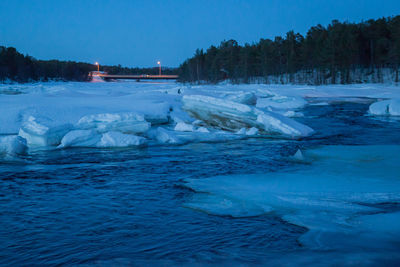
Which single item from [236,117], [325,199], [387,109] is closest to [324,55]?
[387,109]

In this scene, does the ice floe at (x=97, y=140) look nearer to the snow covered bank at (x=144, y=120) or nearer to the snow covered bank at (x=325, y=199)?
the snow covered bank at (x=144, y=120)

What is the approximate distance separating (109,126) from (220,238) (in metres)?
6.17

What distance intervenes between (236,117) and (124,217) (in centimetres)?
700

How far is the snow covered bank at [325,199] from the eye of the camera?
322 cm

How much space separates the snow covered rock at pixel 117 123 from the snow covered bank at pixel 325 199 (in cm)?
402

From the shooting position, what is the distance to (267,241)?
124 inches

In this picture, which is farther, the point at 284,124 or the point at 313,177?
the point at 284,124

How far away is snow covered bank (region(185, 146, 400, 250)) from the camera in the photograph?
3223 millimetres

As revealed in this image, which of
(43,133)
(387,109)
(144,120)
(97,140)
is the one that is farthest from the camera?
(387,109)

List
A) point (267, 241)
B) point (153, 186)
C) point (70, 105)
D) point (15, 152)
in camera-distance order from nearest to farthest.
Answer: point (267, 241) < point (153, 186) < point (15, 152) < point (70, 105)

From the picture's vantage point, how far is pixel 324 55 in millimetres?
48719

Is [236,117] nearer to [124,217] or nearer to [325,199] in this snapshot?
[325,199]

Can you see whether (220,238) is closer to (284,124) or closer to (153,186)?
(153,186)

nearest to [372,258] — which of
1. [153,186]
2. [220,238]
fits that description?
[220,238]
